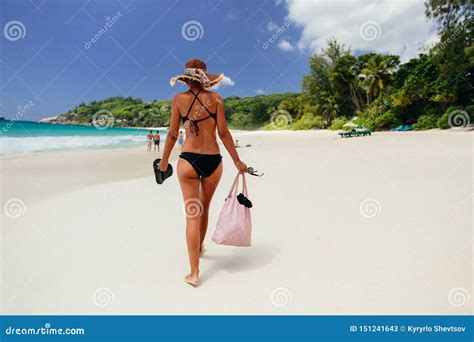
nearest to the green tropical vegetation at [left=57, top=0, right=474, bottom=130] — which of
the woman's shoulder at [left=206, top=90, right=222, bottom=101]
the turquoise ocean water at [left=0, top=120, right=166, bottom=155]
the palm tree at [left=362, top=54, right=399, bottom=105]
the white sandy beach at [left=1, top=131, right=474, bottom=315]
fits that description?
the palm tree at [left=362, top=54, right=399, bottom=105]

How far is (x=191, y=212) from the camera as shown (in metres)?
2.80

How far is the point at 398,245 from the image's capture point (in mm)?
3281

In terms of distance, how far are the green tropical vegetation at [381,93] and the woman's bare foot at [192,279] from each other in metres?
23.3

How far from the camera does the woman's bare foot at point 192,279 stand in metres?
2.71

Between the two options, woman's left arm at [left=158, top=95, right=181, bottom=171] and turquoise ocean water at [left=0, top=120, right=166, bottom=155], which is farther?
turquoise ocean water at [left=0, top=120, right=166, bottom=155]

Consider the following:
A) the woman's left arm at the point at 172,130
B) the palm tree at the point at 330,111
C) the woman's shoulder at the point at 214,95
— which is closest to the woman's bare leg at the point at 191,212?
the woman's left arm at the point at 172,130

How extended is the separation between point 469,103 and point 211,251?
2579 centimetres

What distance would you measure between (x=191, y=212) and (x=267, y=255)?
38.7 inches

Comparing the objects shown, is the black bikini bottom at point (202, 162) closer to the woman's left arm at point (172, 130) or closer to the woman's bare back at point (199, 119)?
the woman's bare back at point (199, 119)

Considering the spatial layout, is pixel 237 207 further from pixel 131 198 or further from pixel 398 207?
pixel 131 198

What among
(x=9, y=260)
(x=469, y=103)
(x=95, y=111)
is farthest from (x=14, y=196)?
(x=95, y=111)

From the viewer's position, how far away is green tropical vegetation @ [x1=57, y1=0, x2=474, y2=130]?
2152 centimetres

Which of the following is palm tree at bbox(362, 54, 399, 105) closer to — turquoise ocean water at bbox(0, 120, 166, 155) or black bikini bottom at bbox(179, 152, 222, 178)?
turquoise ocean water at bbox(0, 120, 166, 155)

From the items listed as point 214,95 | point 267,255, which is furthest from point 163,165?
point 267,255
